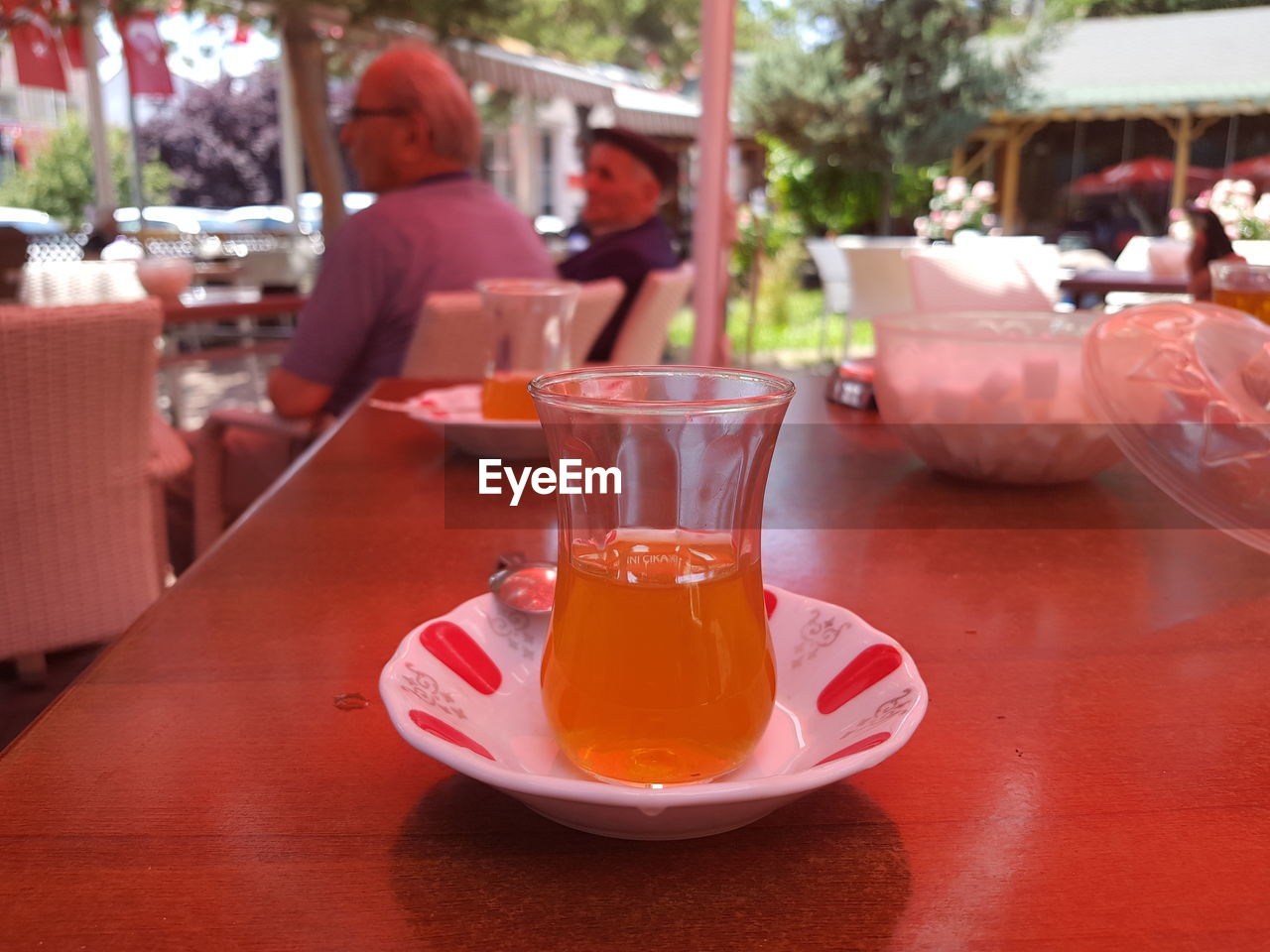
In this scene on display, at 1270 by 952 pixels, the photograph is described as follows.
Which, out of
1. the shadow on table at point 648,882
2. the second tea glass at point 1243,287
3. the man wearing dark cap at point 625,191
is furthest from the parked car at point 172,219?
the shadow on table at point 648,882

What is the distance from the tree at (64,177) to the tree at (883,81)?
5.68 metres

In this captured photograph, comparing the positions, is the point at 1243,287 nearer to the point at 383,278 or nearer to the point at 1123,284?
the point at 383,278

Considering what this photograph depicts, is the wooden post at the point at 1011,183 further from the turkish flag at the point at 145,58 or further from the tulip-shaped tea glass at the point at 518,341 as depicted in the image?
the turkish flag at the point at 145,58

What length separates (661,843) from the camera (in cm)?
40

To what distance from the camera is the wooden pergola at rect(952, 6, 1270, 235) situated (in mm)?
3119

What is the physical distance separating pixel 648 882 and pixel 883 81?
571 cm

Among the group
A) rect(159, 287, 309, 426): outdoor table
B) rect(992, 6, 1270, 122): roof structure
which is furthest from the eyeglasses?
rect(992, 6, 1270, 122): roof structure

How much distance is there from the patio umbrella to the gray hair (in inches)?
109

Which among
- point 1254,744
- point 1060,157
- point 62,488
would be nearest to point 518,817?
point 1254,744

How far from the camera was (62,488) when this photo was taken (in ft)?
5.49

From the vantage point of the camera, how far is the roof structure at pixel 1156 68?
3.03 m

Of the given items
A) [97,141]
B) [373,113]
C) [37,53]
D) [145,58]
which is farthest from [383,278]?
[97,141]

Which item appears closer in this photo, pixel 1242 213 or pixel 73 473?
pixel 73 473

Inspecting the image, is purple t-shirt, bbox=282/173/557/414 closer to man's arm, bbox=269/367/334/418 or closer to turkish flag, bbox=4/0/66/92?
man's arm, bbox=269/367/334/418
